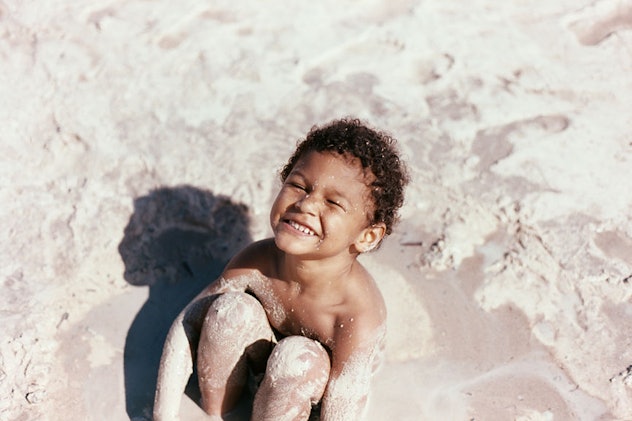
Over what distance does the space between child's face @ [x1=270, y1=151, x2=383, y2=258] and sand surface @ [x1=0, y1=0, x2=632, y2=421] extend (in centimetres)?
67

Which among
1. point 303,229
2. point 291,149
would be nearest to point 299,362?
point 303,229

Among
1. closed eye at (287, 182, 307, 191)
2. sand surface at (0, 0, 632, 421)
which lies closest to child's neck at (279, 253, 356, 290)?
closed eye at (287, 182, 307, 191)

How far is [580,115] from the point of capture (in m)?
3.15

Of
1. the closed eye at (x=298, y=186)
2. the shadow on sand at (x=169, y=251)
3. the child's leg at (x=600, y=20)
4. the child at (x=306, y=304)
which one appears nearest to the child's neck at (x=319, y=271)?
the child at (x=306, y=304)

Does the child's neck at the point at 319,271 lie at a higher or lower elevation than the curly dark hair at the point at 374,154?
lower

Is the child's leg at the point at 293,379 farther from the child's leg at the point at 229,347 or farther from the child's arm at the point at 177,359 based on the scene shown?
the child's arm at the point at 177,359

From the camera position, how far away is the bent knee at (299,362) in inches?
76.8

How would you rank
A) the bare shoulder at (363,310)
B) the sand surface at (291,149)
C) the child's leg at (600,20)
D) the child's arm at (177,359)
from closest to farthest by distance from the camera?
the bare shoulder at (363,310), the child's arm at (177,359), the sand surface at (291,149), the child's leg at (600,20)

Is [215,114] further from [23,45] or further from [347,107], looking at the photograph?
[23,45]

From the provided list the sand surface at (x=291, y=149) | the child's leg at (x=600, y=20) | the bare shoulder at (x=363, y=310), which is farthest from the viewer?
the child's leg at (x=600, y=20)

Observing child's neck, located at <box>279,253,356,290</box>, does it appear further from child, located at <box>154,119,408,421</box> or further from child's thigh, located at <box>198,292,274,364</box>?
child's thigh, located at <box>198,292,274,364</box>

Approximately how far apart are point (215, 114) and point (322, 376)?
154 cm

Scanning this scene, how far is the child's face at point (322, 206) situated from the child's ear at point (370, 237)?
0.07m

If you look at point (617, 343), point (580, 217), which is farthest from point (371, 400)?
point (580, 217)
